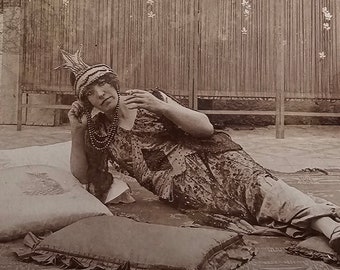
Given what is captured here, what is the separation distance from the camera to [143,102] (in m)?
1.84

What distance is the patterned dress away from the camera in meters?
1.80

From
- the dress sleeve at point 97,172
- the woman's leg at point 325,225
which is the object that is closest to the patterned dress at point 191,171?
the dress sleeve at point 97,172

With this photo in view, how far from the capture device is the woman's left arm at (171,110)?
1837mm

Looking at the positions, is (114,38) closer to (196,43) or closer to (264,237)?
(196,43)

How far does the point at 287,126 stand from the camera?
2.22m

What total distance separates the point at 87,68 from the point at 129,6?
35cm

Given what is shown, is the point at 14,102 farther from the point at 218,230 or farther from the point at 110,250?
the point at 218,230

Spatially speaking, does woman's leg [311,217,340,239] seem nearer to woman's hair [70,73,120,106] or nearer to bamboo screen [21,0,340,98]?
bamboo screen [21,0,340,98]

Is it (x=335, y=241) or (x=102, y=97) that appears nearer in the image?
(x=335, y=241)

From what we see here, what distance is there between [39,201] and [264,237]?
2.52 ft

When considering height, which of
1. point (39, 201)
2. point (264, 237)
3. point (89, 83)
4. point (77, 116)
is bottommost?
point (264, 237)

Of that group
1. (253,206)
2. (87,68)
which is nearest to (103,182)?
(87,68)

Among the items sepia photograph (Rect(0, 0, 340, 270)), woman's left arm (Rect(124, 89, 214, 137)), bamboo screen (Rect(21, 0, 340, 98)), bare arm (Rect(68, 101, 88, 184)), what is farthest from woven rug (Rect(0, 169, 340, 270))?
bamboo screen (Rect(21, 0, 340, 98))

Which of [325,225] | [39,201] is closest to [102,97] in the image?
[39,201]
